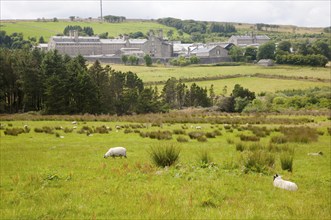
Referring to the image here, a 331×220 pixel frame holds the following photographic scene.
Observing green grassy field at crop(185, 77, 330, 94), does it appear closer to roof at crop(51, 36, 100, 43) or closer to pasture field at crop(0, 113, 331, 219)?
pasture field at crop(0, 113, 331, 219)

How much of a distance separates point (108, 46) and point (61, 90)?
5193 inches

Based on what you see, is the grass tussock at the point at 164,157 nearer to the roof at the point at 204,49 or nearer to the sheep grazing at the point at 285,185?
the sheep grazing at the point at 285,185

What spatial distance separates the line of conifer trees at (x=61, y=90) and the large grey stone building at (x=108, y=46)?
105151 millimetres

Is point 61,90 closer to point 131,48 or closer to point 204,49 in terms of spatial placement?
point 204,49

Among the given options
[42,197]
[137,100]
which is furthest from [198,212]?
[137,100]

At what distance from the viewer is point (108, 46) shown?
182m

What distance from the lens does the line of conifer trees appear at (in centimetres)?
5425

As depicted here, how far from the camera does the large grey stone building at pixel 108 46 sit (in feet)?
558

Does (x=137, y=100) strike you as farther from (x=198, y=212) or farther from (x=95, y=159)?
(x=198, y=212)

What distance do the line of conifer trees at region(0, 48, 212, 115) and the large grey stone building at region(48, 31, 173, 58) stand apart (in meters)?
105

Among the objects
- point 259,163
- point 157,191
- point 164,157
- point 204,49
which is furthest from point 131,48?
point 157,191

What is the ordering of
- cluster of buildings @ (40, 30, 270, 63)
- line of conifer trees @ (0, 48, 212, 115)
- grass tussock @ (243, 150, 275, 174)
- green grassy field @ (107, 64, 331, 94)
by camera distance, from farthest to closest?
cluster of buildings @ (40, 30, 270, 63), green grassy field @ (107, 64, 331, 94), line of conifer trees @ (0, 48, 212, 115), grass tussock @ (243, 150, 275, 174)

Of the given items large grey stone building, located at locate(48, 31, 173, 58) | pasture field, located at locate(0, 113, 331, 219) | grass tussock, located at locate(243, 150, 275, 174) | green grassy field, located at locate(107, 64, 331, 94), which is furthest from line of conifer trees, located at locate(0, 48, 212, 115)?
large grey stone building, located at locate(48, 31, 173, 58)

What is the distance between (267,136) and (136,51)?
148m
